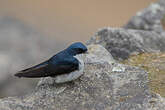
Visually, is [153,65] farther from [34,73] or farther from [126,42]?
[34,73]

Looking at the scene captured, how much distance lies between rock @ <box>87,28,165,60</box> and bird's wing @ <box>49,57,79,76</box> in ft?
3.37

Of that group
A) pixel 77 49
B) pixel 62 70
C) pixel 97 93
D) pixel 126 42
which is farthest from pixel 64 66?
pixel 126 42

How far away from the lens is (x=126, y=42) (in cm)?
574

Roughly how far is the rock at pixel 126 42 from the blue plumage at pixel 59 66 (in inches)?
37.1

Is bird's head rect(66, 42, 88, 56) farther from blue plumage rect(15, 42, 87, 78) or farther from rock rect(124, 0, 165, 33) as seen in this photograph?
rock rect(124, 0, 165, 33)

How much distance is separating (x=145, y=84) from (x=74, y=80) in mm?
893

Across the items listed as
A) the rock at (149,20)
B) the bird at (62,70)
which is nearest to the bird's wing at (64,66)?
the bird at (62,70)

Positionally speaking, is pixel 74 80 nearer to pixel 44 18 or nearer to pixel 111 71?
pixel 111 71

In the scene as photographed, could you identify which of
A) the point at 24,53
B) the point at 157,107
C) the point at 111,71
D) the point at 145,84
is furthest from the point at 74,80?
the point at 24,53

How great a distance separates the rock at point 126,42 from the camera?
5.66 m

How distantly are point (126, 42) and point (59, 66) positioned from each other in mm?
1377

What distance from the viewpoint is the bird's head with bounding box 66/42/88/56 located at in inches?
191

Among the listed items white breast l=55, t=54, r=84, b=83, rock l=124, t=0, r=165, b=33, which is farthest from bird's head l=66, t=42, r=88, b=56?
rock l=124, t=0, r=165, b=33

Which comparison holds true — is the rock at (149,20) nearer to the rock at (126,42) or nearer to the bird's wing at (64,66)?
the rock at (126,42)
